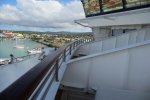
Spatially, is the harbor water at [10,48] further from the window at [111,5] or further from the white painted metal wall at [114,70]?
the white painted metal wall at [114,70]

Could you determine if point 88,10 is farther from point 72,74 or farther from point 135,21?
point 72,74

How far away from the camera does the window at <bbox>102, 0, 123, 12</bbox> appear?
11781 mm

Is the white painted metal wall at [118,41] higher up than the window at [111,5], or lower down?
lower down

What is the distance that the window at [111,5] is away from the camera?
1178 cm

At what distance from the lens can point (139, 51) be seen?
13.0 feet

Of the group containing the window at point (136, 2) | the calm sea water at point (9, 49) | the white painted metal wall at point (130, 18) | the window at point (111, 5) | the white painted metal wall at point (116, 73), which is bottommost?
the calm sea water at point (9, 49)

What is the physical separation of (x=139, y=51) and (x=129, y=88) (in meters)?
0.88

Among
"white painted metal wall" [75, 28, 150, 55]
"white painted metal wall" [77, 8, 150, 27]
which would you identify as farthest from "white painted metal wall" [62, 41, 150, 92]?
"white painted metal wall" [77, 8, 150, 27]

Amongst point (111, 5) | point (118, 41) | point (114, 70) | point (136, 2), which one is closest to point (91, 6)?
point (111, 5)

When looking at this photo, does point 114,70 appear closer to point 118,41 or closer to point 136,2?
point 118,41

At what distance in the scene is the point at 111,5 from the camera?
42.3ft

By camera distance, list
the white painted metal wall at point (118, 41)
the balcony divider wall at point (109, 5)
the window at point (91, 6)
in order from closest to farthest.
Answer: the white painted metal wall at point (118, 41)
the balcony divider wall at point (109, 5)
the window at point (91, 6)

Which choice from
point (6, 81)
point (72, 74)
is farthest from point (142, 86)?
point (6, 81)

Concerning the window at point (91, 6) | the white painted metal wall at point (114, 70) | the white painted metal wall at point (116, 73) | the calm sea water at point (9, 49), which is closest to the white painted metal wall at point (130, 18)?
the window at point (91, 6)
